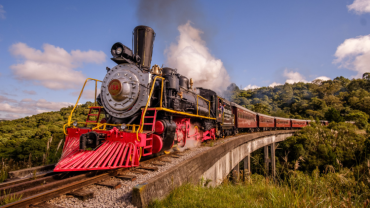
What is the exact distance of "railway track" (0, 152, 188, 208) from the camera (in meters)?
2.80

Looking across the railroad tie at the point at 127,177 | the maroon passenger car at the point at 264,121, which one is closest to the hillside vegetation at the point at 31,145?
the railroad tie at the point at 127,177

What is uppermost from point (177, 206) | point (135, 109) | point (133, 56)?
point (133, 56)

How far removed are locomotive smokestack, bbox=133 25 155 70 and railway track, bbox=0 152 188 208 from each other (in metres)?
3.88

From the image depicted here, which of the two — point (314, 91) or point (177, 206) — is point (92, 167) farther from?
point (314, 91)

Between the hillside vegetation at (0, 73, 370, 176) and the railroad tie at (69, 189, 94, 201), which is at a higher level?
the hillside vegetation at (0, 73, 370, 176)

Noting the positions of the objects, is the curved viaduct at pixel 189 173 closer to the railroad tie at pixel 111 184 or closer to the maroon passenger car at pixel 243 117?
the railroad tie at pixel 111 184

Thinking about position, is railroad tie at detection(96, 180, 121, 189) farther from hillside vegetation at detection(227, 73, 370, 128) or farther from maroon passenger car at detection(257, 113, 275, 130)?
hillside vegetation at detection(227, 73, 370, 128)

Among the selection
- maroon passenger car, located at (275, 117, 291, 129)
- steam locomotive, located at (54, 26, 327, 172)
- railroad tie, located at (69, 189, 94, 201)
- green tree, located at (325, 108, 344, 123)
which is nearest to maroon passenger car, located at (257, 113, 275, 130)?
maroon passenger car, located at (275, 117, 291, 129)

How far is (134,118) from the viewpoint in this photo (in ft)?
18.9

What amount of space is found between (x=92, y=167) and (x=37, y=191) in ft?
2.90

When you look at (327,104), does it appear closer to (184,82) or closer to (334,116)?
(334,116)

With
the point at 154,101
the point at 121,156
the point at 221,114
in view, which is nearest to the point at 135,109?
the point at 154,101

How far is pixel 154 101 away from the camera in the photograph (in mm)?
6176

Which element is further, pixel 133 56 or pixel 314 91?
pixel 314 91
